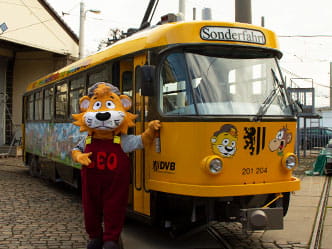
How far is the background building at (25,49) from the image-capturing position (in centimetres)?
2131

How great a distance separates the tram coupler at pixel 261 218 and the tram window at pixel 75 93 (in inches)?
172

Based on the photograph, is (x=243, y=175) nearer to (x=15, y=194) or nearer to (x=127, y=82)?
(x=127, y=82)

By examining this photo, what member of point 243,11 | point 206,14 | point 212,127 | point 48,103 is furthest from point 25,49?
point 212,127

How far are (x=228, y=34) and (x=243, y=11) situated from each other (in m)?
4.68

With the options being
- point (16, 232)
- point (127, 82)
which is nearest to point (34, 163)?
point (16, 232)

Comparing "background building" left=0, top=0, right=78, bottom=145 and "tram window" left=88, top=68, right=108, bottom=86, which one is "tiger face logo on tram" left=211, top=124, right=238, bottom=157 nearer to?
"tram window" left=88, top=68, right=108, bottom=86

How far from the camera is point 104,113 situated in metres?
5.34

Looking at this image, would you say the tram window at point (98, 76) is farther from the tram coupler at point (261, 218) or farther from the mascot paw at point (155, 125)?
the tram coupler at point (261, 218)

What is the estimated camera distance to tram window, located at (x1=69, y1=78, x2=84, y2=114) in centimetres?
867

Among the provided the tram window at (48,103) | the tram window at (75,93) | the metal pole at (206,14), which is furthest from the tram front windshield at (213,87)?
the tram window at (48,103)

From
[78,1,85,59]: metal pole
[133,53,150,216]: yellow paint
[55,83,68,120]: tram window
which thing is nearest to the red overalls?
[133,53,150,216]: yellow paint

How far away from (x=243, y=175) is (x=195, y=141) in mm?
739

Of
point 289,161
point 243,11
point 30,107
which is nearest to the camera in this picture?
point 289,161

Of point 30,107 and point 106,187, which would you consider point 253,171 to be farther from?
point 30,107
